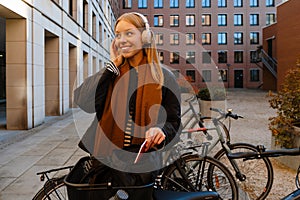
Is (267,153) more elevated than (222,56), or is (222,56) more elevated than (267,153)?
(222,56)

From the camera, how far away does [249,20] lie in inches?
1873

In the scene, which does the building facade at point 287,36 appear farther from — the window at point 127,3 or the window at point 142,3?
the window at point 127,3

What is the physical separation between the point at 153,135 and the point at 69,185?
59 centimetres

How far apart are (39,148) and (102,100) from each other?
18.9 feet

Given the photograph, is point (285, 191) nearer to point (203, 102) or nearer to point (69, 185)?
point (69, 185)

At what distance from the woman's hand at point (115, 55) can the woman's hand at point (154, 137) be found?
46 centimetres

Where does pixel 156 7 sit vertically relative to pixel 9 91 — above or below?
above

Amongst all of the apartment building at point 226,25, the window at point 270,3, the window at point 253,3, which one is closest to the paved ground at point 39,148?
the apartment building at point 226,25

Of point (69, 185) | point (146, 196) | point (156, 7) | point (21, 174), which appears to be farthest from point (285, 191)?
point (156, 7)

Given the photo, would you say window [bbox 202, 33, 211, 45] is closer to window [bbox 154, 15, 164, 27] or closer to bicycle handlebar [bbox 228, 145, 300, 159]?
window [bbox 154, 15, 164, 27]

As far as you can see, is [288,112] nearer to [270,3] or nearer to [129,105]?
[129,105]

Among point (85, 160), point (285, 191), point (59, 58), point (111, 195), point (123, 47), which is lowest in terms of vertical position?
point (285, 191)

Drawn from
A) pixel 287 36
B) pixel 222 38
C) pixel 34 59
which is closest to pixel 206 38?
pixel 222 38

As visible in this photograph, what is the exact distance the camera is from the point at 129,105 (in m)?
1.70
